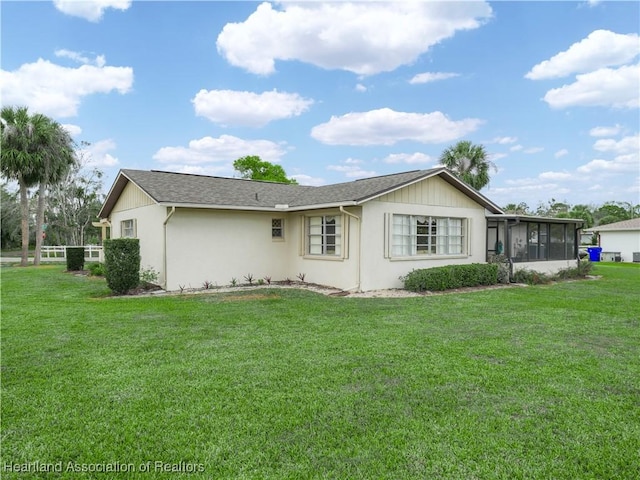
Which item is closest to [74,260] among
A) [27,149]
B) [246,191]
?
[27,149]

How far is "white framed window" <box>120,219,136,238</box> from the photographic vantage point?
46.2 feet

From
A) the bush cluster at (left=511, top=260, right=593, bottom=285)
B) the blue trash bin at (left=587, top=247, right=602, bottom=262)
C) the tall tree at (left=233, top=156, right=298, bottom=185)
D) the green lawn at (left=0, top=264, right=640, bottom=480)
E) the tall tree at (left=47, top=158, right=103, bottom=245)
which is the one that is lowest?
the green lawn at (left=0, top=264, right=640, bottom=480)

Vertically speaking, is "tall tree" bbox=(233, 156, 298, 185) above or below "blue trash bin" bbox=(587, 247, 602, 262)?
above

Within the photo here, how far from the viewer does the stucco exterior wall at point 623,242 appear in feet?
92.7

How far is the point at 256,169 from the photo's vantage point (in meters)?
42.0

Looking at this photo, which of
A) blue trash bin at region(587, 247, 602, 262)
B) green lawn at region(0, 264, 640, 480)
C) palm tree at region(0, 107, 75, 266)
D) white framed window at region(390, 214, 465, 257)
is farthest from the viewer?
blue trash bin at region(587, 247, 602, 262)

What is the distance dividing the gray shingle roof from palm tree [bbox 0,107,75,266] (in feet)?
29.8

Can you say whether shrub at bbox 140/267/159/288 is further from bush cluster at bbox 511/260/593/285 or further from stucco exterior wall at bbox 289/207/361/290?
bush cluster at bbox 511/260/593/285

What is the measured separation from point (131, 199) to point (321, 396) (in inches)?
503

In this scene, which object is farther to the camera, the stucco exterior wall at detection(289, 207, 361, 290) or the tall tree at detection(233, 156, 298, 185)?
the tall tree at detection(233, 156, 298, 185)

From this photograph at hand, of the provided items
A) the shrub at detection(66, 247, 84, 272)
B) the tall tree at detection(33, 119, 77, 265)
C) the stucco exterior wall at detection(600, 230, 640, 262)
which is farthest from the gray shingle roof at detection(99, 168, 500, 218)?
the stucco exterior wall at detection(600, 230, 640, 262)

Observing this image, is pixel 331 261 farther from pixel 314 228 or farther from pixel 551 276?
pixel 551 276

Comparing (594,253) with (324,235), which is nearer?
(324,235)

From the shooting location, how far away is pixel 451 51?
53.5ft
